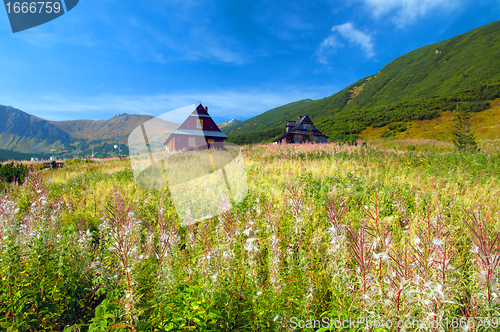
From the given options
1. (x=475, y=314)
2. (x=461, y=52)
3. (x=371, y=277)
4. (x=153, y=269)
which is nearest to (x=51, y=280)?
(x=153, y=269)

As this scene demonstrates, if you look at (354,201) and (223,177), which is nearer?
(354,201)

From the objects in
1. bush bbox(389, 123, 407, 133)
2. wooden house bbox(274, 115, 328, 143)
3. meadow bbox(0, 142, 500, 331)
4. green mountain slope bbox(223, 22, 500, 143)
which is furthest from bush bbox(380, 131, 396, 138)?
meadow bbox(0, 142, 500, 331)

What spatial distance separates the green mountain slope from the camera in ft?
237

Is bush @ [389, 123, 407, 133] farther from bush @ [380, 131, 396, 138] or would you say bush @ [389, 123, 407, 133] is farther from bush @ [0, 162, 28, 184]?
bush @ [0, 162, 28, 184]

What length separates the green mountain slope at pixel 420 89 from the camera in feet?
237

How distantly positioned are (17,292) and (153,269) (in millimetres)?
1207

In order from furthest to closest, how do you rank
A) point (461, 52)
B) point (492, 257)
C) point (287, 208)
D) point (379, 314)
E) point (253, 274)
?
point (461, 52) → point (287, 208) → point (253, 274) → point (379, 314) → point (492, 257)

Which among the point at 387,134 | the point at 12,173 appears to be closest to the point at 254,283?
the point at 12,173

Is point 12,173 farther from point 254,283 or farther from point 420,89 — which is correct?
point 420,89

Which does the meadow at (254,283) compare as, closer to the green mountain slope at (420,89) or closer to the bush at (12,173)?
the bush at (12,173)

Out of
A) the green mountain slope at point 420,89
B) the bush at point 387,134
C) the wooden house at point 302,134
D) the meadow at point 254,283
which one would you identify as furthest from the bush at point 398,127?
the meadow at point 254,283

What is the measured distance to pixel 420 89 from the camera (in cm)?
11838

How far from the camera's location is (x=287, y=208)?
447cm

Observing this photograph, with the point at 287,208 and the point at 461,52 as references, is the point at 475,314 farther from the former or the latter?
the point at 461,52
